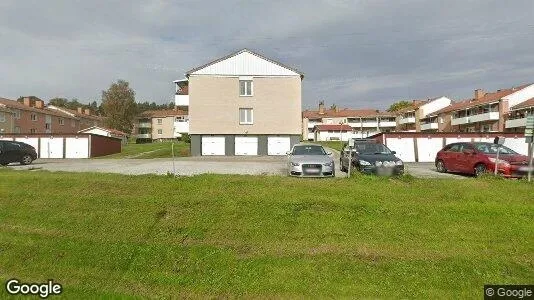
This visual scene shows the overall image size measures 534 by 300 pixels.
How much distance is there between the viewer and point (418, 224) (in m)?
7.63

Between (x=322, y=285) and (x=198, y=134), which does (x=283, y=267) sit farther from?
(x=198, y=134)

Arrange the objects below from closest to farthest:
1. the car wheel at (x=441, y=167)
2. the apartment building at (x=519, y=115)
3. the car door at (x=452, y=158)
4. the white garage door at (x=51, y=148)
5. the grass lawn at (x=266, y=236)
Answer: the grass lawn at (x=266, y=236) → the car door at (x=452, y=158) → the car wheel at (x=441, y=167) → the white garage door at (x=51, y=148) → the apartment building at (x=519, y=115)

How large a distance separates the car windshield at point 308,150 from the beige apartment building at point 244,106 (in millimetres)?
21025

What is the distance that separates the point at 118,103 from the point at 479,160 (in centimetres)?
7250

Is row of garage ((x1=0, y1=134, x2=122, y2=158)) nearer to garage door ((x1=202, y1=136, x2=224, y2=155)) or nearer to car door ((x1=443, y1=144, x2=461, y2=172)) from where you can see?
garage door ((x1=202, y1=136, x2=224, y2=155))

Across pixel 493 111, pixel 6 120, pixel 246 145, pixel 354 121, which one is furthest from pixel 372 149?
pixel 354 121

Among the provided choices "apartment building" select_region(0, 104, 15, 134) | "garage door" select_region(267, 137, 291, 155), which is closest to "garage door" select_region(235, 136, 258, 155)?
"garage door" select_region(267, 137, 291, 155)

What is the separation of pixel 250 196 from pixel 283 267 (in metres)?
2.86

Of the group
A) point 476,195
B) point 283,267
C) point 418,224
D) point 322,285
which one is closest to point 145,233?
point 283,267

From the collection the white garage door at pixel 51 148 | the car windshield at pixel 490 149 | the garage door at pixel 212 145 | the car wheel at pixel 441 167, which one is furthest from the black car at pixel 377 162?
the white garage door at pixel 51 148

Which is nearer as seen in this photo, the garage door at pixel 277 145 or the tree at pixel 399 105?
the garage door at pixel 277 145

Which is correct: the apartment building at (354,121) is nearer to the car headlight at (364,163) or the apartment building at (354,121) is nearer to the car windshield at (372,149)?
the car windshield at (372,149)

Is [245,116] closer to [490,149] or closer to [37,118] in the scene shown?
[490,149]

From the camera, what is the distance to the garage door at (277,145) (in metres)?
36.5
